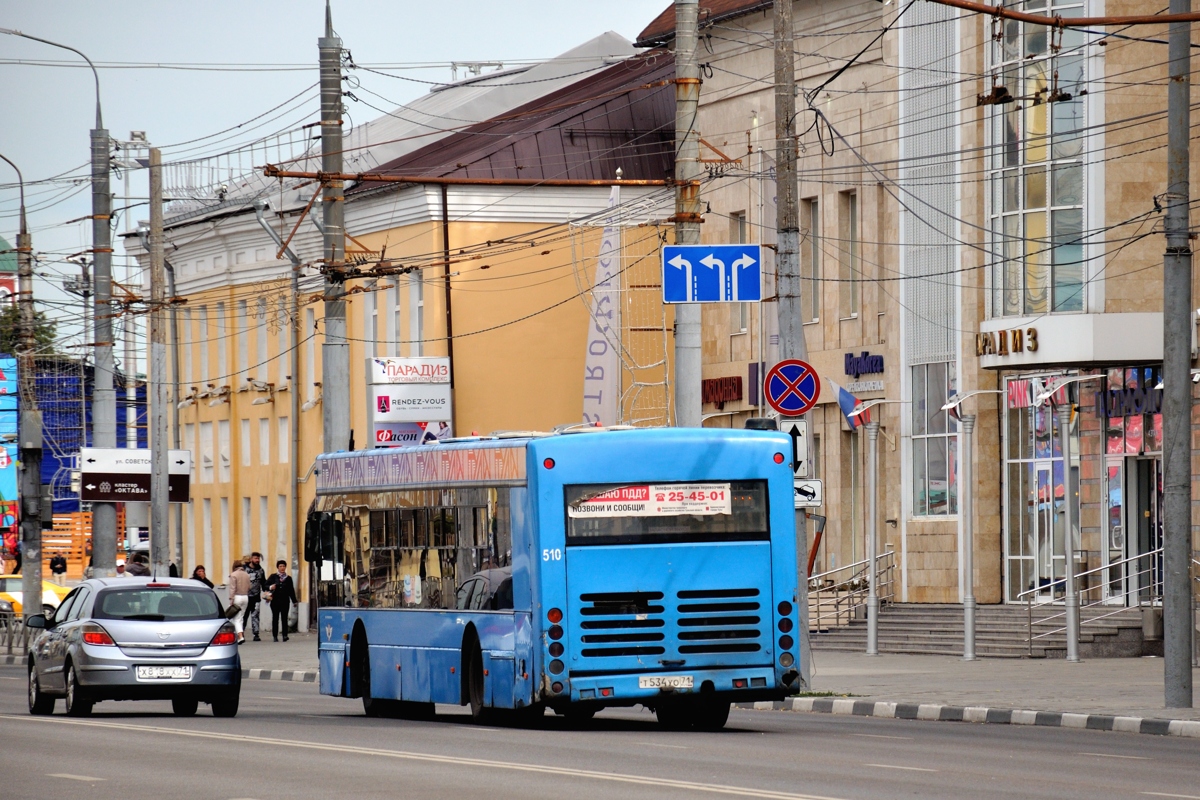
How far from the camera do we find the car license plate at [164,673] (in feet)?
73.3

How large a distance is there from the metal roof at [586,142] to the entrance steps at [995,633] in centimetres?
1652

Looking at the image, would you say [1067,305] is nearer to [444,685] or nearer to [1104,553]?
[1104,553]

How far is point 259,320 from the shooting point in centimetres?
6091

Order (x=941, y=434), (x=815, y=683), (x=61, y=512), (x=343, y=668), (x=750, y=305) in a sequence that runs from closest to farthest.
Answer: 1. (x=343, y=668)
2. (x=815, y=683)
3. (x=941, y=434)
4. (x=750, y=305)
5. (x=61, y=512)

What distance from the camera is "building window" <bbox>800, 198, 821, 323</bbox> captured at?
1718 inches

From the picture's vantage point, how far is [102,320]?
41656mm

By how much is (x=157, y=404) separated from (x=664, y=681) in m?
23.0

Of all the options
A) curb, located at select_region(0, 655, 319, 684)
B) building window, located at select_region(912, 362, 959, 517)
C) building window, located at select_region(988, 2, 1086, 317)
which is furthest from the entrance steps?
curb, located at select_region(0, 655, 319, 684)

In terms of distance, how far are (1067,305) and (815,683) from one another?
32.3ft

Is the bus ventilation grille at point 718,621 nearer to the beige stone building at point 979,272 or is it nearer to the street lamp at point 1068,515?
the beige stone building at point 979,272

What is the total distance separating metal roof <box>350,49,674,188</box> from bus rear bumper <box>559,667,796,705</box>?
32772 millimetres

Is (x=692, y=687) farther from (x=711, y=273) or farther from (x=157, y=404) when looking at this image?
(x=157, y=404)

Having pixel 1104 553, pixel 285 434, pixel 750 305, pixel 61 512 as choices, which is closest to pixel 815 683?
pixel 1104 553

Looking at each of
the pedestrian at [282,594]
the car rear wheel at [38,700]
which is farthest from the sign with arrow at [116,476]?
the car rear wheel at [38,700]
